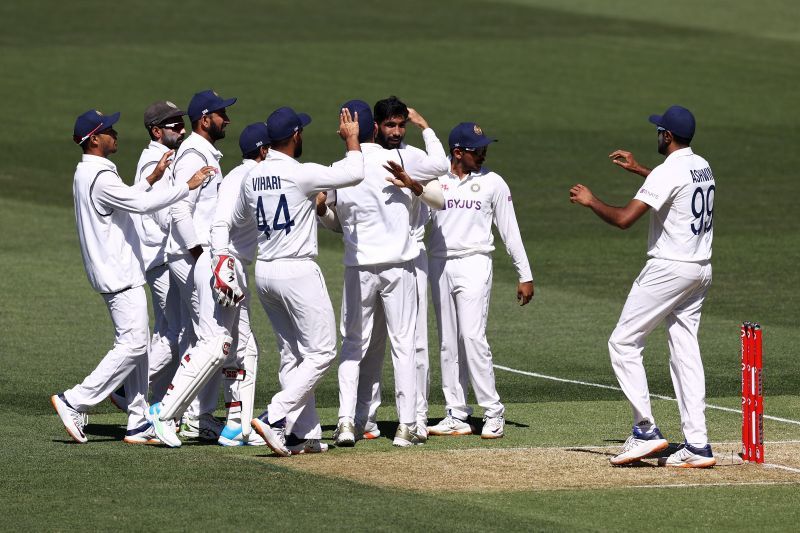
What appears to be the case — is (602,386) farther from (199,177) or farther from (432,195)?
(199,177)

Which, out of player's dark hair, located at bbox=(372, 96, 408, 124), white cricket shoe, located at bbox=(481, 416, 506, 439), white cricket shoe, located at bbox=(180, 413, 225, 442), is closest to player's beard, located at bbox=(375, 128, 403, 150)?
player's dark hair, located at bbox=(372, 96, 408, 124)

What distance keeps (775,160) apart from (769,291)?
1136 cm

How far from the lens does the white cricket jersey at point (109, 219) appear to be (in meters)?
11.7

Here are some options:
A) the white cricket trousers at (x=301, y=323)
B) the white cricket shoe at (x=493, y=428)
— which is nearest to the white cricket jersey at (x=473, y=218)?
the white cricket shoe at (x=493, y=428)

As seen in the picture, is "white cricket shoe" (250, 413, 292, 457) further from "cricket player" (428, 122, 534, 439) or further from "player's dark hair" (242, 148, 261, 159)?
"player's dark hair" (242, 148, 261, 159)

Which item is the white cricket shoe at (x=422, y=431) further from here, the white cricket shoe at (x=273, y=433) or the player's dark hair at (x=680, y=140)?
the player's dark hair at (x=680, y=140)

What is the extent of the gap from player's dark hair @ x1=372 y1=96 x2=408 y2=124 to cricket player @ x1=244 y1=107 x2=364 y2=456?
637mm

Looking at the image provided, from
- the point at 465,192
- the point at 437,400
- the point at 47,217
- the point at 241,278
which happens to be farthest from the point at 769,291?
the point at 47,217

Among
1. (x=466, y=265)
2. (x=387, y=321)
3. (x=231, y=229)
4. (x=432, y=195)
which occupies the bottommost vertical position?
(x=387, y=321)

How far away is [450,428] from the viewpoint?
12492 millimetres

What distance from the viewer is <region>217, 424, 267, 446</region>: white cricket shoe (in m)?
11.9

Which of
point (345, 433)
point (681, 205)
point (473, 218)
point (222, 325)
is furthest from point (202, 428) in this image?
point (681, 205)

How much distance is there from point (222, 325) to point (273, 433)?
1.08m

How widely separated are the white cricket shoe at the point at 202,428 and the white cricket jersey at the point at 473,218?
226cm
